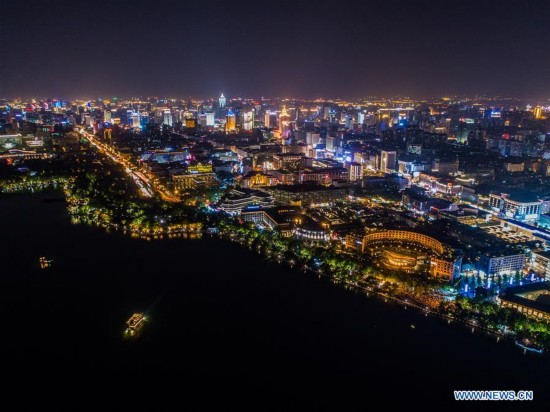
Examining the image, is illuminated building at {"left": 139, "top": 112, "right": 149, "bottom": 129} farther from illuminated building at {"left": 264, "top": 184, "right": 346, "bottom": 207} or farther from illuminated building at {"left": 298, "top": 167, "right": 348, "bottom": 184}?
illuminated building at {"left": 264, "top": 184, "right": 346, "bottom": 207}

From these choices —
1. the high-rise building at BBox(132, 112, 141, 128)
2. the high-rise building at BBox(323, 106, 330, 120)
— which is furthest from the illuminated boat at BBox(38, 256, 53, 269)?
the high-rise building at BBox(323, 106, 330, 120)

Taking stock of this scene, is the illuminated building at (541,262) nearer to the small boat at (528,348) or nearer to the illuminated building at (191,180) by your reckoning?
the small boat at (528,348)

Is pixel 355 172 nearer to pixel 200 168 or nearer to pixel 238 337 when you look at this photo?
pixel 200 168

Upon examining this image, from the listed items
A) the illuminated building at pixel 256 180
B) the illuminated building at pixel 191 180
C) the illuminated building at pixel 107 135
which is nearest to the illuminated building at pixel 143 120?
the illuminated building at pixel 107 135

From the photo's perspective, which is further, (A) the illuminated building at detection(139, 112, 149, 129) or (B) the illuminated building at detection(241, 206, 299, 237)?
(A) the illuminated building at detection(139, 112, 149, 129)

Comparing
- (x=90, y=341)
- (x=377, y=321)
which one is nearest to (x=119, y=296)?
(x=90, y=341)

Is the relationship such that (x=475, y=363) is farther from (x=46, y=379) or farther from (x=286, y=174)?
(x=286, y=174)

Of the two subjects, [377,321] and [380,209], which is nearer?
[377,321]
